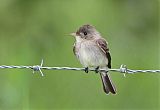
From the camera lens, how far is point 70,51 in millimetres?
12008

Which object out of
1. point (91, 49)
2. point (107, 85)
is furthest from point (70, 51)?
point (91, 49)

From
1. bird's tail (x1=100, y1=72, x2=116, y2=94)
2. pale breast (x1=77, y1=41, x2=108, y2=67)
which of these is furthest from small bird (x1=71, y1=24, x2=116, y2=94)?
bird's tail (x1=100, y1=72, x2=116, y2=94)

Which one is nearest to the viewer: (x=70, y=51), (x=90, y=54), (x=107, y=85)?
(x=90, y=54)

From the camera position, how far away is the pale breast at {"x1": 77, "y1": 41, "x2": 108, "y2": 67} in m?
9.52

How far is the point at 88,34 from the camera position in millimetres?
9641

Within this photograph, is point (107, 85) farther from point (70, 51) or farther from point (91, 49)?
point (70, 51)

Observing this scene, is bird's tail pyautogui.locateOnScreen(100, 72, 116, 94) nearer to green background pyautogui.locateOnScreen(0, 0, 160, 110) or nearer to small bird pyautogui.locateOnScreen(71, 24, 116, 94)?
small bird pyautogui.locateOnScreen(71, 24, 116, 94)

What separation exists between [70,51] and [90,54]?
8.16ft

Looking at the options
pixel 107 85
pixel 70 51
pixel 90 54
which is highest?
pixel 70 51

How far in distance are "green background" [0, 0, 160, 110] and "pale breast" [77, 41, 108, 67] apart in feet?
3.29

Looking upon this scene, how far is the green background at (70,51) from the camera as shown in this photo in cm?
1069

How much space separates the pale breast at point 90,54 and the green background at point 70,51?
3.29 ft

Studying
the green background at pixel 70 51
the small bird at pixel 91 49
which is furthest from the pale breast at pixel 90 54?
the green background at pixel 70 51

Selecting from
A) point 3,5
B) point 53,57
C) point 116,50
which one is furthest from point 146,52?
point 3,5
